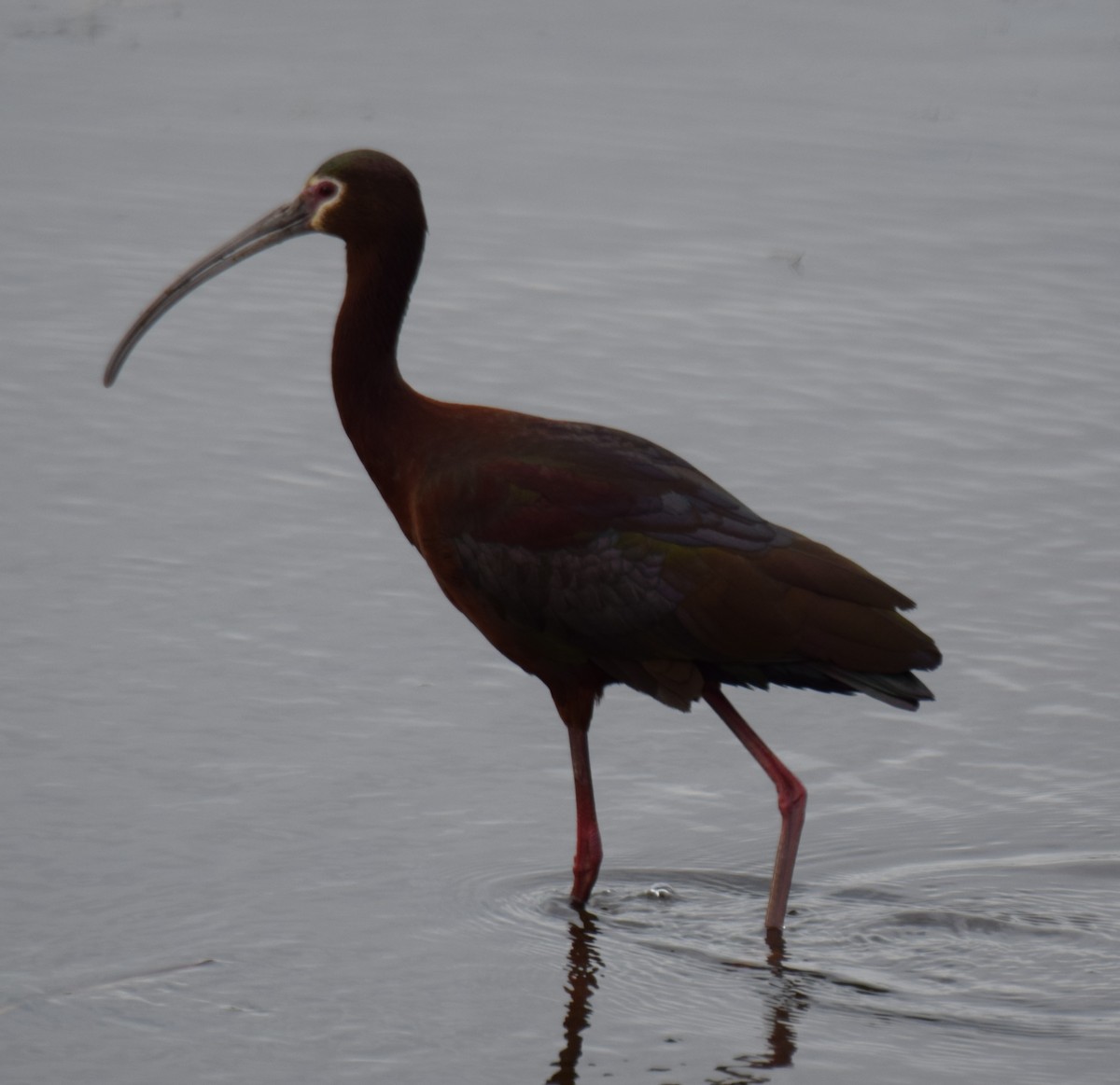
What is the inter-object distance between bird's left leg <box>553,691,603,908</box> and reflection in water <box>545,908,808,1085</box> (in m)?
0.07

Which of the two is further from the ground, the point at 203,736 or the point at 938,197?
the point at 938,197

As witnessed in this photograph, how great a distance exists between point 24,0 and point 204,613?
35.5ft

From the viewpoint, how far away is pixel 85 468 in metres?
8.40

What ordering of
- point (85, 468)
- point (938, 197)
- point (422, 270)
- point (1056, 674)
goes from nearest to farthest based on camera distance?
point (1056, 674) → point (85, 468) → point (422, 270) → point (938, 197)

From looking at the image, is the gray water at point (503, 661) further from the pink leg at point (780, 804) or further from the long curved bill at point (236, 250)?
the long curved bill at point (236, 250)

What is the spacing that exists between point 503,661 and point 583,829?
1.52 m

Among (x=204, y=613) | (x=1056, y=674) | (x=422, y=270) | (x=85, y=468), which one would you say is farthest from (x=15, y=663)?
(x=422, y=270)

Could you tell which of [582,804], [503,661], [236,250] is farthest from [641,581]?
[503,661]

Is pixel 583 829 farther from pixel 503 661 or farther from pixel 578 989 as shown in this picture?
pixel 503 661

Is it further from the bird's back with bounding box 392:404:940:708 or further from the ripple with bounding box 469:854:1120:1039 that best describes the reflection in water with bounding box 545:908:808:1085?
the bird's back with bounding box 392:404:940:708

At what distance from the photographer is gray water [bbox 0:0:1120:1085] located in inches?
A: 200

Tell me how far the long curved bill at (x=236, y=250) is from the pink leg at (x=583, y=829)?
1.41 meters

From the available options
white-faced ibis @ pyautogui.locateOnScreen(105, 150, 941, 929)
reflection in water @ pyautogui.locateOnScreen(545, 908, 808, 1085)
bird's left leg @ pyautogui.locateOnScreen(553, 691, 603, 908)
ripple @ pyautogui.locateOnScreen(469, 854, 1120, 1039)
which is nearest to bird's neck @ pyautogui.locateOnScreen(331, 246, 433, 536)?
white-faced ibis @ pyautogui.locateOnScreen(105, 150, 941, 929)

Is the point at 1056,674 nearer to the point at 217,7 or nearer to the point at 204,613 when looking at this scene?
the point at 204,613
